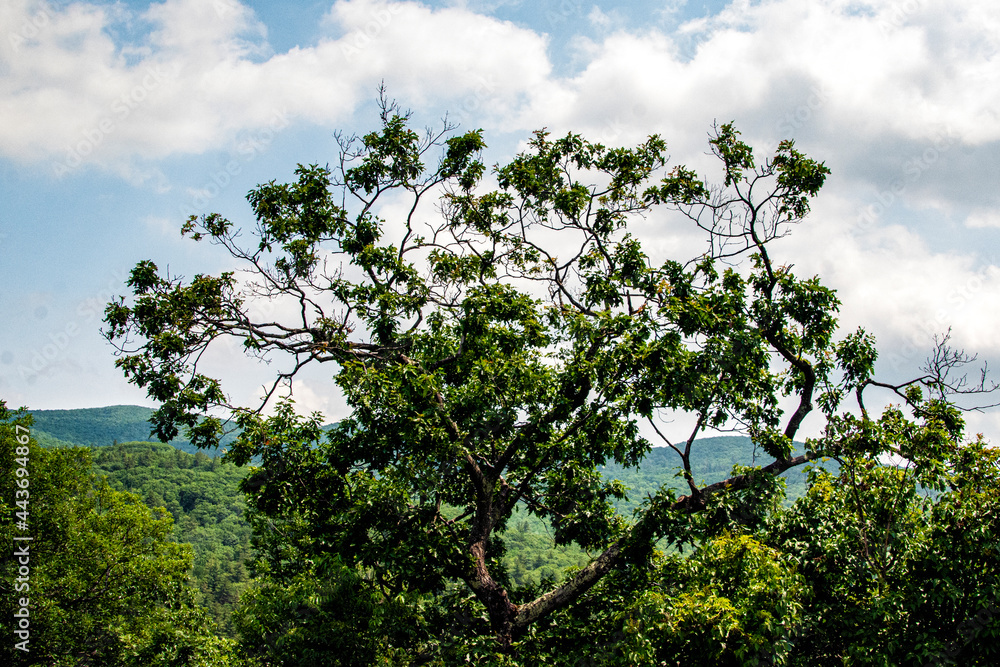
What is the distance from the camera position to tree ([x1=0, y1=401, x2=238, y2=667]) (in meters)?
17.4

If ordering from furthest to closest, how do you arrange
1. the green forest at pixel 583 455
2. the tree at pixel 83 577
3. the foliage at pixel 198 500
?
1. the foliage at pixel 198 500
2. the tree at pixel 83 577
3. the green forest at pixel 583 455

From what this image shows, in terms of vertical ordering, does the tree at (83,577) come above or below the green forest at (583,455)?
below

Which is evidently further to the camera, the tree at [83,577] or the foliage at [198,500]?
the foliage at [198,500]

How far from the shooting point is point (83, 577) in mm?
18875

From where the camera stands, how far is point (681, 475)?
34.1 feet

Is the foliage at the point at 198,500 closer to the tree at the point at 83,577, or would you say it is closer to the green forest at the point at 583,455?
the tree at the point at 83,577

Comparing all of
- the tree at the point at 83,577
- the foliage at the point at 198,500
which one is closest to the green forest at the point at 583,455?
the tree at the point at 83,577

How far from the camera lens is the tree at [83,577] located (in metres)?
17.4

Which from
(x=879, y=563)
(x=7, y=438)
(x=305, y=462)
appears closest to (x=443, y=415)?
(x=305, y=462)

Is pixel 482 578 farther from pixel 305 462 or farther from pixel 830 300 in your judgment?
pixel 830 300

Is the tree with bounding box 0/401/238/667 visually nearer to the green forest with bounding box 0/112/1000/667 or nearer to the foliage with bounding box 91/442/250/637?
the green forest with bounding box 0/112/1000/667

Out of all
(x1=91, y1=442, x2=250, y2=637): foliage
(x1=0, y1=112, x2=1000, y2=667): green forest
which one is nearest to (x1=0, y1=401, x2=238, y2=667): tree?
(x1=0, y1=112, x2=1000, y2=667): green forest

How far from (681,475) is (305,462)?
6444 mm

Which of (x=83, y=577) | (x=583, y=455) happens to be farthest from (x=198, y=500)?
(x=583, y=455)
